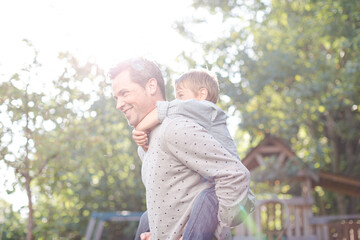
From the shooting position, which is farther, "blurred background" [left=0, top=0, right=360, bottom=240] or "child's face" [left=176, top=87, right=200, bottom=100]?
"blurred background" [left=0, top=0, right=360, bottom=240]

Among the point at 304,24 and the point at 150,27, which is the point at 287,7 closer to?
the point at 304,24

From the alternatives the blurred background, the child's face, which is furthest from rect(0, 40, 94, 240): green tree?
the child's face

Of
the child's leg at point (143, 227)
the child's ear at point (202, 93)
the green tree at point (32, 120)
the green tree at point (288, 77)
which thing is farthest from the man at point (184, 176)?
the green tree at point (288, 77)

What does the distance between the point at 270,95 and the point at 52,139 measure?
524 inches

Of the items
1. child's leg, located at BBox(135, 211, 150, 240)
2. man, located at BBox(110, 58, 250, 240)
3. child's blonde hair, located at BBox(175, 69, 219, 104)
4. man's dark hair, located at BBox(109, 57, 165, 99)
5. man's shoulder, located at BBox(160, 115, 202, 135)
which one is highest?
man's dark hair, located at BBox(109, 57, 165, 99)

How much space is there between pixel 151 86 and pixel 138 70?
101 mm

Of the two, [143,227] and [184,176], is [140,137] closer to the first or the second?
[184,176]

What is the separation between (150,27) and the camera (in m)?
10.8

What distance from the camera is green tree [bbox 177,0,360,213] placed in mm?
15234

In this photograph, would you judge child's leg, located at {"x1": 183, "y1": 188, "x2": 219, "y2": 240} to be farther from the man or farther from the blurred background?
the blurred background

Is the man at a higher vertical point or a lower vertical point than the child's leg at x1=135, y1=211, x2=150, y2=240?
higher

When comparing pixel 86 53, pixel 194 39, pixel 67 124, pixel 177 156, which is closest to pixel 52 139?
pixel 67 124

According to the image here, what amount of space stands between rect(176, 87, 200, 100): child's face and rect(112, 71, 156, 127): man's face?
0.52 metres

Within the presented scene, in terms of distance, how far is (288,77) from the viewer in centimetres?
1667
